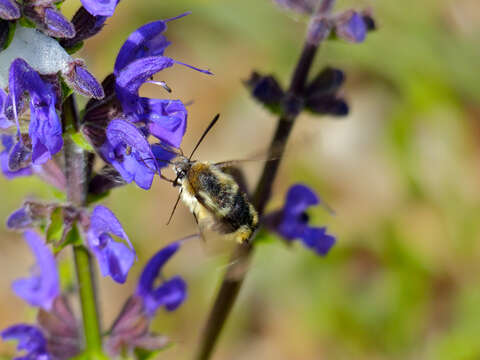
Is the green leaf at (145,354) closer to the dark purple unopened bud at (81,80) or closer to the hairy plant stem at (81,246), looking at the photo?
the hairy plant stem at (81,246)

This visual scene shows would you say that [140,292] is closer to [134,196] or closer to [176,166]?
[176,166]

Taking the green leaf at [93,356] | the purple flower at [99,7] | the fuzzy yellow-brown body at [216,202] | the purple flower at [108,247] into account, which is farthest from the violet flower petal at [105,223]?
the purple flower at [99,7]

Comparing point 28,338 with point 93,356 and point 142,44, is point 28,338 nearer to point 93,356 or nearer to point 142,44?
point 93,356

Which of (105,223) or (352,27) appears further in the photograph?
(352,27)

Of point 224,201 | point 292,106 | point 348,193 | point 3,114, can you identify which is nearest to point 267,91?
point 292,106

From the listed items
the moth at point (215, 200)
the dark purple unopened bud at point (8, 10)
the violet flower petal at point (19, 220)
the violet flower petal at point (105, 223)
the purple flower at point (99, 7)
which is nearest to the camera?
the dark purple unopened bud at point (8, 10)

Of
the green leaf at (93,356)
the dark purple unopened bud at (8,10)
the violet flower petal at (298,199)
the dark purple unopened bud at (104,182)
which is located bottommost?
the green leaf at (93,356)

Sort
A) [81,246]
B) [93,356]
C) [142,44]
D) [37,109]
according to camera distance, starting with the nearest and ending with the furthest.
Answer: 1. [37,109]
2. [142,44]
3. [81,246]
4. [93,356]
